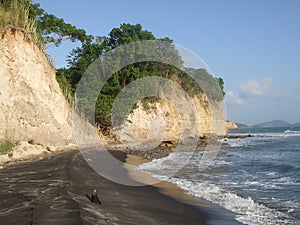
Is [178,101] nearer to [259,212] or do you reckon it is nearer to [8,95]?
[8,95]

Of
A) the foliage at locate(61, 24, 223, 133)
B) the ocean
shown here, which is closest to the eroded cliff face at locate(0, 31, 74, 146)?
the foliage at locate(61, 24, 223, 133)

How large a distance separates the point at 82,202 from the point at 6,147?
11.0 metres

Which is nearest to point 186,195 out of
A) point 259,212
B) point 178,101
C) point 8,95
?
point 259,212

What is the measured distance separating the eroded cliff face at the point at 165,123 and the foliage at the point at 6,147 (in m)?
16.6

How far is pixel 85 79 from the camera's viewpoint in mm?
32438

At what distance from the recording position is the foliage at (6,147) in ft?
56.2

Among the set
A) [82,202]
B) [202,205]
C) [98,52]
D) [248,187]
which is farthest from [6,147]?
[98,52]

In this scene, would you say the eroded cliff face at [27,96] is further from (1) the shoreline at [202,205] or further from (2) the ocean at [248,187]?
(1) the shoreline at [202,205]

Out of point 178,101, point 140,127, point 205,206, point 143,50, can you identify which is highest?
point 143,50

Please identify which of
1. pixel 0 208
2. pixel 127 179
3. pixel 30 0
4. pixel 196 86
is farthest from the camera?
pixel 196 86

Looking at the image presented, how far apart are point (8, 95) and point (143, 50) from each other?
884 inches

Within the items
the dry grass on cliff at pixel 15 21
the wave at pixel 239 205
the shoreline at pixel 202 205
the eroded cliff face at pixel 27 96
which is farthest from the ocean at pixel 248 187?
the dry grass on cliff at pixel 15 21

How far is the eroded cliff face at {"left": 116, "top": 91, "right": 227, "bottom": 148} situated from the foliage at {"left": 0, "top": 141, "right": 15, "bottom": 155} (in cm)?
1660

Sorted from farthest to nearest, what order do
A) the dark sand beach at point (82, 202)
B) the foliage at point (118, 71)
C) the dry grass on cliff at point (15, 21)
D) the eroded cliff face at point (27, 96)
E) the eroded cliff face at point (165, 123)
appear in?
the eroded cliff face at point (165, 123) → the foliage at point (118, 71) → the dry grass on cliff at point (15, 21) → the eroded cliff face at point (27, 96) → the dark sand beach at point (82, 202)
